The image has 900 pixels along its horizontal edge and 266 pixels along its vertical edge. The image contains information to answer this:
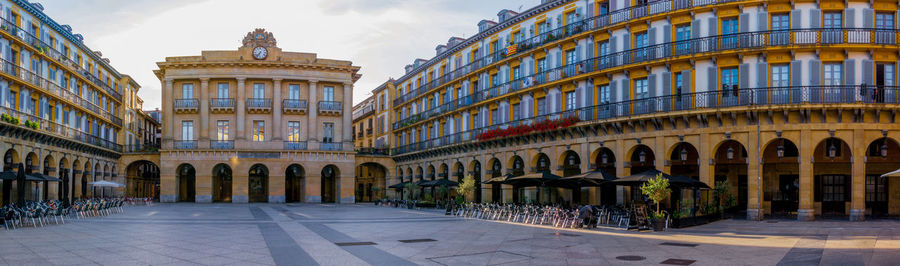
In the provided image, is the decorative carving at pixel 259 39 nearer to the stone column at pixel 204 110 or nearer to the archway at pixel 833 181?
the stone column at pixel 204 110

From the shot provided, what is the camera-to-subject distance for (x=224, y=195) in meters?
62.6

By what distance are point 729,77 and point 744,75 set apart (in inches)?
31.8

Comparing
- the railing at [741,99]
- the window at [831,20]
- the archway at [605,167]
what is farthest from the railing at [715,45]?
the archway at [605,167]

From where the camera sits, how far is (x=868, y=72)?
1144 inches

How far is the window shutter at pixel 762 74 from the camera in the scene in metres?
30.1

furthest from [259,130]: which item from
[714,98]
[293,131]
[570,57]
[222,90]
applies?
[714,98]

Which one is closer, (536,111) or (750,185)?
(750,185)

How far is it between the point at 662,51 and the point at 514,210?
1120 cm

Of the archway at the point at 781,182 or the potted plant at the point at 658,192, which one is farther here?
the archway at the point at 781,182

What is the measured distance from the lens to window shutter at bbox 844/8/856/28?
29.4m

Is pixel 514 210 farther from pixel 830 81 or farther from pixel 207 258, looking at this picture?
pixel 207 258

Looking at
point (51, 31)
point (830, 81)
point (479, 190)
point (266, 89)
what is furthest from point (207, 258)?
point (266, 89)

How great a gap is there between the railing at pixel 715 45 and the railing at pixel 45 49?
104ft

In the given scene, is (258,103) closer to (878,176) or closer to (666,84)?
(666,84)
